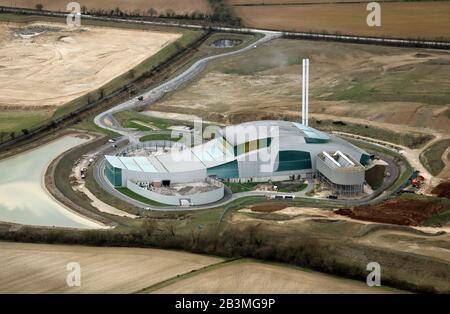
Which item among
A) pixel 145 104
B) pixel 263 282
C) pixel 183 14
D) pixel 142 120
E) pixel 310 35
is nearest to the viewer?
pixel 263 282

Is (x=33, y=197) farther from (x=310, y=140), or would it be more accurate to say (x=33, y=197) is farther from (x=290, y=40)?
(x=290, y=40)

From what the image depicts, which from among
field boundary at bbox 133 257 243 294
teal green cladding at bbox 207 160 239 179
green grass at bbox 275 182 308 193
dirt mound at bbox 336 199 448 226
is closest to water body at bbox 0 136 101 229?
field boundary at bbox 133 257 243 294

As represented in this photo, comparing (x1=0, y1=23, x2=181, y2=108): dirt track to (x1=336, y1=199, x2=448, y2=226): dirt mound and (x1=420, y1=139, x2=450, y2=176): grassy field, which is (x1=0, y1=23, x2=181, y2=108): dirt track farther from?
(x1=336, y1=199, x2=448, y2=226): dirt mound

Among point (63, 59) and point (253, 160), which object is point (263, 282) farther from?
point (63, 59)

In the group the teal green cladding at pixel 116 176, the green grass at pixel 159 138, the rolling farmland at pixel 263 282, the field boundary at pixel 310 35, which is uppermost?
the field boundary at pixel 310 35

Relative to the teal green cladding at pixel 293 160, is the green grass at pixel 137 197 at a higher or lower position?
lower

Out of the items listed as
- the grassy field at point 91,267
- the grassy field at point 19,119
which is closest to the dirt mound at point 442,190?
the grassy field at point 91,267

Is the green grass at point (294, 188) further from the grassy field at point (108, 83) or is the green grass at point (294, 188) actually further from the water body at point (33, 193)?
the grassy field at point (108, 83)

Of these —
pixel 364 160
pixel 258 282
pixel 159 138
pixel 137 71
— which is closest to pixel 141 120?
pixel 159 138
